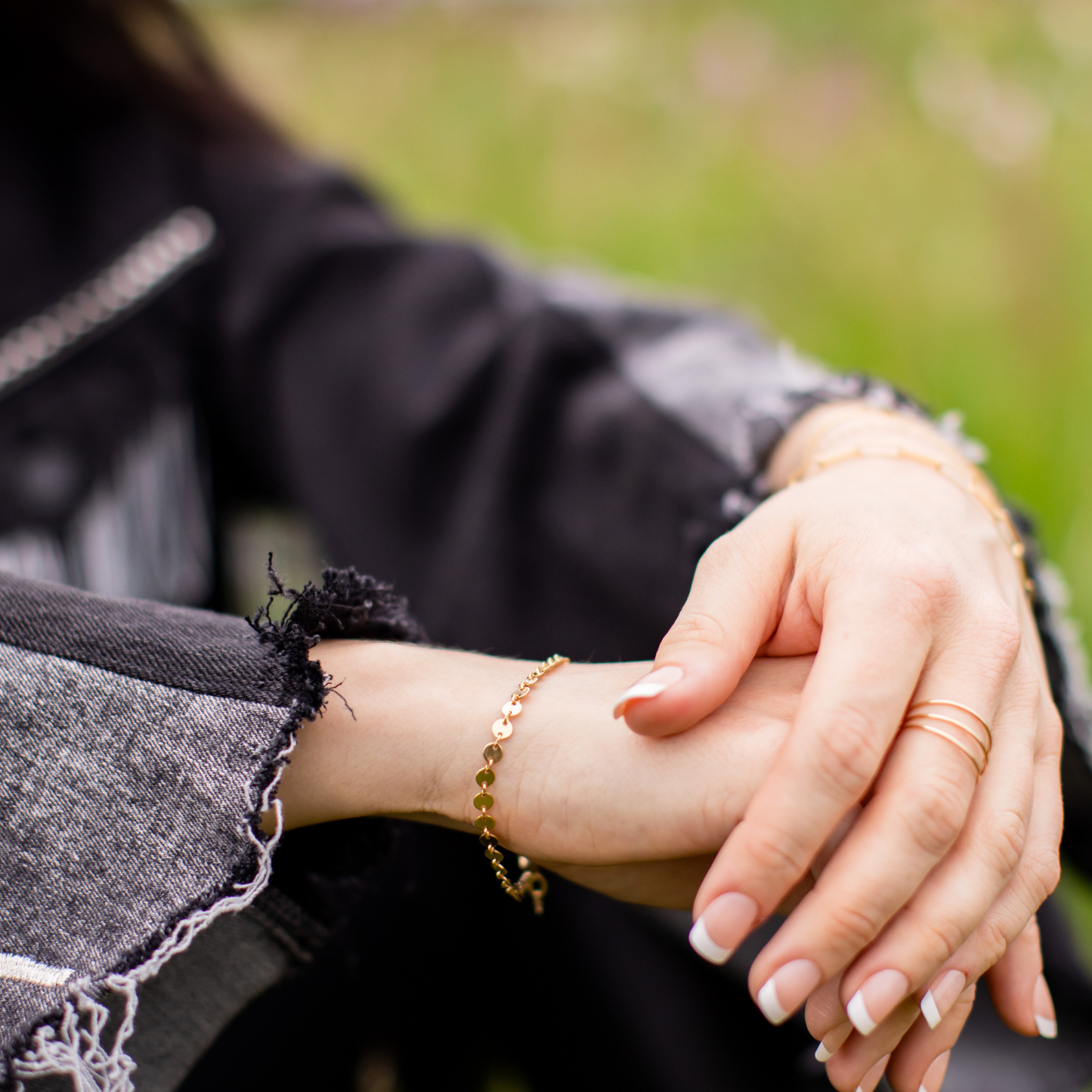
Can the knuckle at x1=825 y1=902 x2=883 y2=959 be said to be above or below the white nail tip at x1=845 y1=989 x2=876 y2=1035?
above

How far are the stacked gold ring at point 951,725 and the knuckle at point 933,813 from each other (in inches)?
1.0

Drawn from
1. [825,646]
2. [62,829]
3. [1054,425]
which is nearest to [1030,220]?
[1054,425]

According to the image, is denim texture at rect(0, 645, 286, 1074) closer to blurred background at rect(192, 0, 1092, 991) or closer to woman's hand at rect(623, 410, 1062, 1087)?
woman's hand at rect(623, 410, 1062, 1087)

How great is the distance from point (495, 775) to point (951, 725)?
0.82ft

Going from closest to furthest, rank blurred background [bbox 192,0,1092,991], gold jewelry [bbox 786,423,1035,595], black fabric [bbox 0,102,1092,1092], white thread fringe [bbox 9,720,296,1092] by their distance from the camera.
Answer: white thread fringe [bbox 9,720,296,1092] → gold jewelry [bbox 786,423,1035,595] → black fabric [bbox 0,102,1092,1092] → blurred background [bbox 192,0,1092,991]

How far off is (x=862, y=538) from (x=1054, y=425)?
1.26 metres

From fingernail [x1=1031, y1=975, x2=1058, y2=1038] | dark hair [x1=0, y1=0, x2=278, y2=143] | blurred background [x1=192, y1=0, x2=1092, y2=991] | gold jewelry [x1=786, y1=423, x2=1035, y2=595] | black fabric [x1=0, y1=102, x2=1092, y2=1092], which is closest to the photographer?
fingernail [x1=1031, y1=975, x2=1058, y2=1038]

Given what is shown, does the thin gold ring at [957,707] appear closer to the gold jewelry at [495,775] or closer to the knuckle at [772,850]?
the knuckle at [772,850]

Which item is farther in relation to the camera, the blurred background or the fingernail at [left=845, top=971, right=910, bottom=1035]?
the blurred background

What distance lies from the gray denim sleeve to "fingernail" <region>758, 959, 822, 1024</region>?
27cm

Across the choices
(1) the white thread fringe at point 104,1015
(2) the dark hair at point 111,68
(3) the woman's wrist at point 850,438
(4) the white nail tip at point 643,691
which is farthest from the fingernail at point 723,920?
(2) the dark hair at point 111,68

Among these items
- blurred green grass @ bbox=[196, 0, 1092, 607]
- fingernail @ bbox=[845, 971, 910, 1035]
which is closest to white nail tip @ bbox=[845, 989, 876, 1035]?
fingernail @ bbox=[845, 971, 910, 1035]

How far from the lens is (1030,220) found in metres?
1.75

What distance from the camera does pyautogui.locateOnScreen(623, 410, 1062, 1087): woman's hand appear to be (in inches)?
17.4
